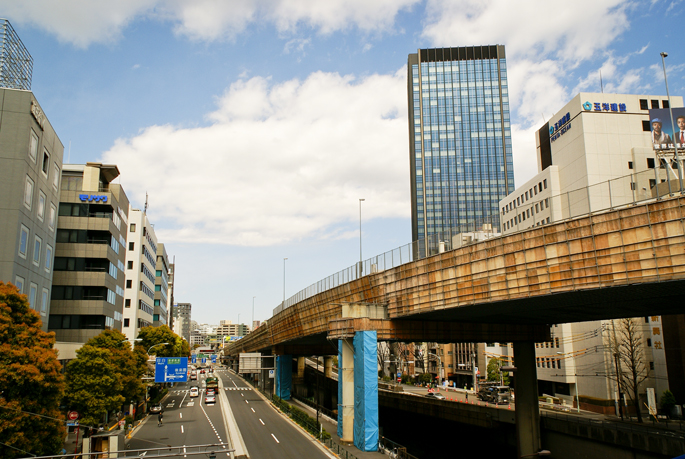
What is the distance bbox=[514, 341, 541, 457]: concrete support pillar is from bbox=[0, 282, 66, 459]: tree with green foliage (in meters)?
35.5

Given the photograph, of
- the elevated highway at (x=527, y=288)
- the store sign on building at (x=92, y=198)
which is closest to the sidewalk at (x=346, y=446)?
the elevated highway at (x=527, y=288)

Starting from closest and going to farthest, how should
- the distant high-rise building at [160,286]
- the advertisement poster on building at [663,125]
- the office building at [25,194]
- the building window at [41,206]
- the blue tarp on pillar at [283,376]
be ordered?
the office building at [25,194] < the building window at [41,206] < the advertisement poster on building at [663,125] < the blue tarp on pillar at [283,376] < the distant high-rise building at [160,286]

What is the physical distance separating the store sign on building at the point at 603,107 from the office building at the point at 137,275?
261 feet

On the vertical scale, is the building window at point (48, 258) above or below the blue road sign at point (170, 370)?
above

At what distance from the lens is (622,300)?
29250 millimetres

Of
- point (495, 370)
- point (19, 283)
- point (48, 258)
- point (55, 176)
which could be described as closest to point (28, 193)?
point (19, 283)

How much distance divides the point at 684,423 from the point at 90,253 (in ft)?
232

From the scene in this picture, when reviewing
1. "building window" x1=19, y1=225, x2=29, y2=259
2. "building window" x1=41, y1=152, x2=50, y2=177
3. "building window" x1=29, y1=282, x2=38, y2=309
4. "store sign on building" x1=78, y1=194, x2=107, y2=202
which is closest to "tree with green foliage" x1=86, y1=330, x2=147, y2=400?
"building window" x1=29, y1=282, x2=38, y2=309

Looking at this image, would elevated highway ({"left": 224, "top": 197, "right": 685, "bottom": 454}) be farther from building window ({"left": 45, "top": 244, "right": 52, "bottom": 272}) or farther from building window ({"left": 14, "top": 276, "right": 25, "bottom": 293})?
building window ({"left": 45, "top": 244, "right": 52, "bottom": 272})

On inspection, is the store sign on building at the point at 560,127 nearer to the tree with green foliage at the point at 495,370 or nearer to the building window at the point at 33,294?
the tree with green foliage at the point at 495,370

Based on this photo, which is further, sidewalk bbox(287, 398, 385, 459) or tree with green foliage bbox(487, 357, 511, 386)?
tree with green foliage bbox(487, 357, 511, 386)

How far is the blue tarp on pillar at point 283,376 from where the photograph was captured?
251 feet

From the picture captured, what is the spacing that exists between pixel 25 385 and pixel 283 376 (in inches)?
2218

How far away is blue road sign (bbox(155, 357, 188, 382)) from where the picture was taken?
192 ft
